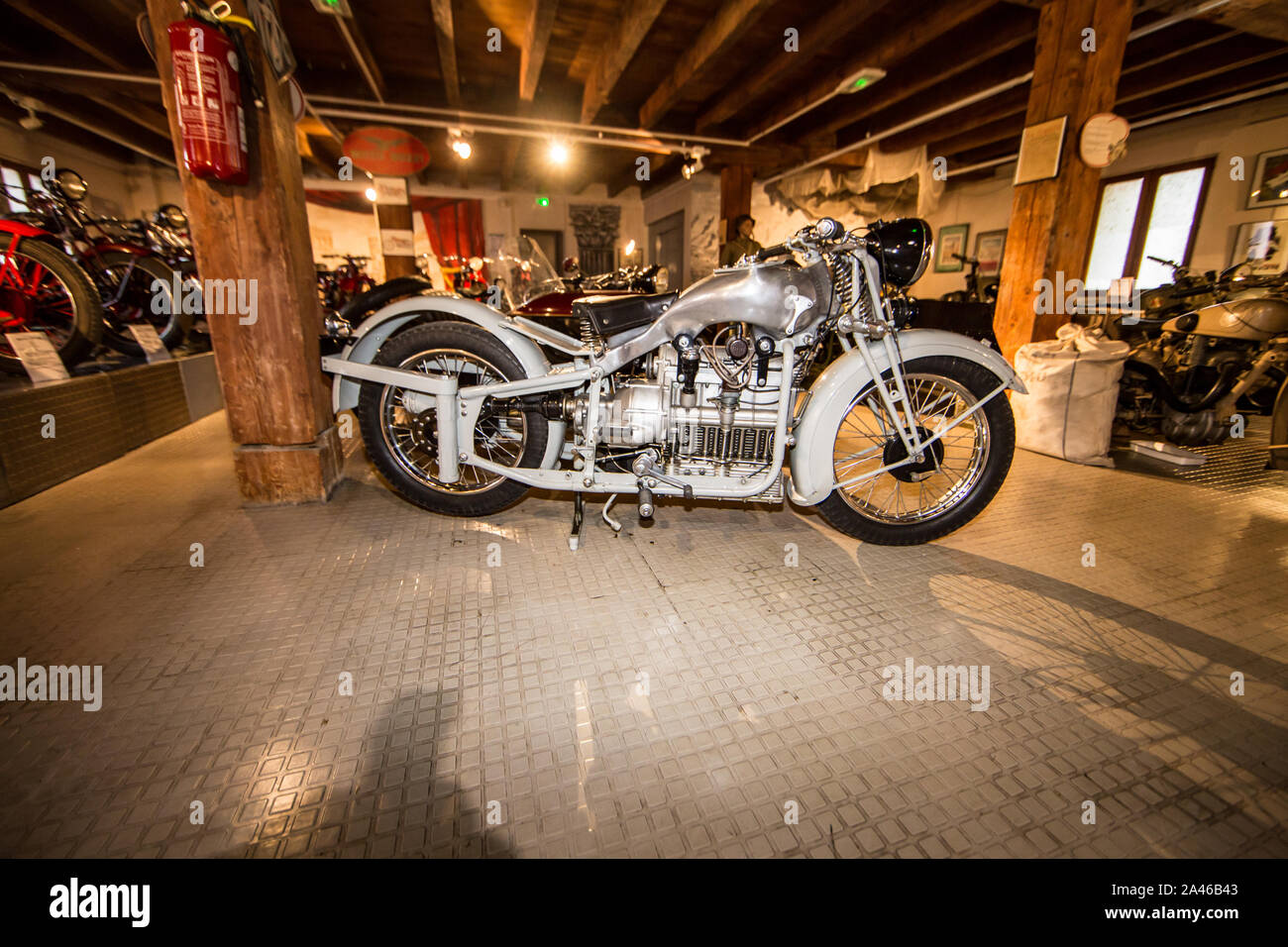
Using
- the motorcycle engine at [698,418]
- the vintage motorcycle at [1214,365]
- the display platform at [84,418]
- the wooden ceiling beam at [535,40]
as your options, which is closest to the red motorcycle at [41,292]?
the display platform at [84,418]

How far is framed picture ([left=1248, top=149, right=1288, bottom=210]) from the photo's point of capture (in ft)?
17.0

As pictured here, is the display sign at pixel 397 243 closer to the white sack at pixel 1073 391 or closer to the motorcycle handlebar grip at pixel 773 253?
the motorcycle handlebar grip at pixel 773 253

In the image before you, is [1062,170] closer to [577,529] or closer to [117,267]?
[577,529]

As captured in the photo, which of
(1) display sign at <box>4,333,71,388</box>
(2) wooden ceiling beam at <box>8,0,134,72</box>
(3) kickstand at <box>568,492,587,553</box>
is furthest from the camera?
(2) wooden ceiling beam at <box>8,0,134,72</box>

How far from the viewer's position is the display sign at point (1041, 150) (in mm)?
3271

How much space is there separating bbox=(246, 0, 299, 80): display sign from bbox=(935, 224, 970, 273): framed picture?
10.9 meters

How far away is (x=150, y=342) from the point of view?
11.8 ft

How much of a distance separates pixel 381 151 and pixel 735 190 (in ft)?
14.6

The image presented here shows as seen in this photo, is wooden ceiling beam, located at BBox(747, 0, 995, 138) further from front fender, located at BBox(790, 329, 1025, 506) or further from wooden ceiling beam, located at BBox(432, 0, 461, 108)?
wooden ceiling beam, located at BBox(432, 0, 461, 108)

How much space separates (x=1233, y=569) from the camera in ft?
6.41

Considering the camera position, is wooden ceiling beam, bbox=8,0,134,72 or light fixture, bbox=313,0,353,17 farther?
wooden ceiling beam, bbox=8,0,134,72

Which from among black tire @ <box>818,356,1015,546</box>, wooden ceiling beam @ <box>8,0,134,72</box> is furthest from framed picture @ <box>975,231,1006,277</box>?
wooden ceiling beam @ <box>8,0,134,72</box>
